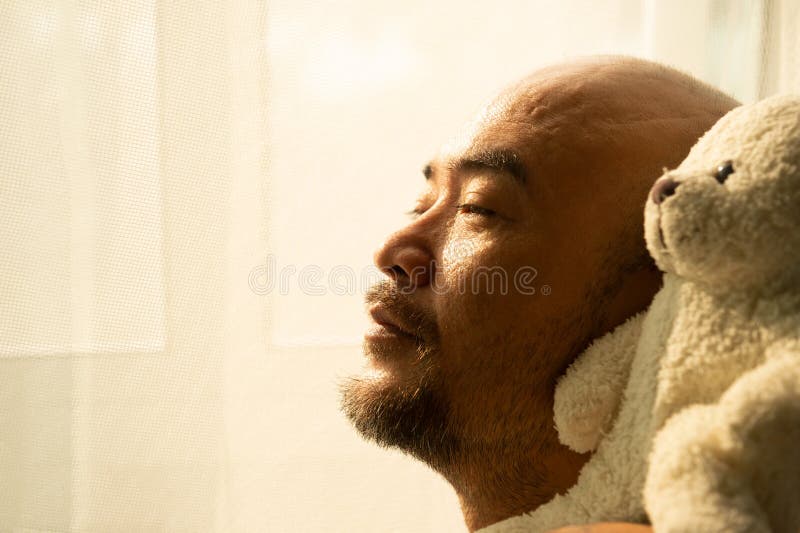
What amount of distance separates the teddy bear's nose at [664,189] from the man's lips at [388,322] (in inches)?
10.7

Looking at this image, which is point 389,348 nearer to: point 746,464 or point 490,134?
point 490,134

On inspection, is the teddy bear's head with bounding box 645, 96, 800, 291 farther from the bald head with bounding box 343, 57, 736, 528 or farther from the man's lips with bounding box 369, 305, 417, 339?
the man's lips with bounding box 369, 305, 417, 339

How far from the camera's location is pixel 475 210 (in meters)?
0.71

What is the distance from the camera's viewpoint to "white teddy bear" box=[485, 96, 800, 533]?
43 cm

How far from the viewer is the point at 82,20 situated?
108 centimetres

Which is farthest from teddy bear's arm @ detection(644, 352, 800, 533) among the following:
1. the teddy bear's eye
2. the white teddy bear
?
the teddy bear's eye

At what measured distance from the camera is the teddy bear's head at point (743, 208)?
0.50 metres

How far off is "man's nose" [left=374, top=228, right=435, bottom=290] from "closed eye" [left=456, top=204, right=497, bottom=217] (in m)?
0.05

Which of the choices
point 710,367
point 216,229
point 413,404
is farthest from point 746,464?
point 216,229

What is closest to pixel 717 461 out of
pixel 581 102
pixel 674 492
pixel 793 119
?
pixel 674 492

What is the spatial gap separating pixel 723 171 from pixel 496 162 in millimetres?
218

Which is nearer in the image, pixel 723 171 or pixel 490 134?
pixel 723 171

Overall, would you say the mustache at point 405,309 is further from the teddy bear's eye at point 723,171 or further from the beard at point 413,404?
the teddy bear's eye at point 723,171

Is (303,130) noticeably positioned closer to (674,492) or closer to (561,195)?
(561,195)
